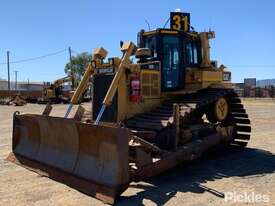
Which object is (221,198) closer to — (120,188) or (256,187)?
(256,187)

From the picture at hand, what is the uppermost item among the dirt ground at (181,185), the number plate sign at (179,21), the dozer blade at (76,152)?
the number plate sign at (179,21)

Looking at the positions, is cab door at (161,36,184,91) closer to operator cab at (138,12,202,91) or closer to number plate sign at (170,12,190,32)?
operator cab at (138,12,202,91)

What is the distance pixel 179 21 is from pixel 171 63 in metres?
1.42

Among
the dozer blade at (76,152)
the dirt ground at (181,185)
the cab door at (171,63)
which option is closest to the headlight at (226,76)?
the cab door at (171,63)

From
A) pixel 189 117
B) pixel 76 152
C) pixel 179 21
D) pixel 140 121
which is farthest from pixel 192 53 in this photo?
pixel 76 152

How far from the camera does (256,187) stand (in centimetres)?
797

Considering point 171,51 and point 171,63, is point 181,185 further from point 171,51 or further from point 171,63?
point 171,51

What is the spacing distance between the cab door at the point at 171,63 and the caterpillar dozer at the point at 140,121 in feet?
0.08

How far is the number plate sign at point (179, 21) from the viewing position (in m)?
11.8

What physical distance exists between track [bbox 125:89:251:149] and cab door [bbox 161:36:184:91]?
426 mm

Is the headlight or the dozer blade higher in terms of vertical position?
the headlight

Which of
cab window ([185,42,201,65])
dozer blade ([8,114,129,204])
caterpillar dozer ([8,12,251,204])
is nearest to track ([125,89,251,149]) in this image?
caterpillar dozer ([8,12,251,204])

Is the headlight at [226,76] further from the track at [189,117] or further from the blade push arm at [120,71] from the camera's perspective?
the blade push arm at [120,71]

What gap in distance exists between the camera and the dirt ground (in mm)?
7223
